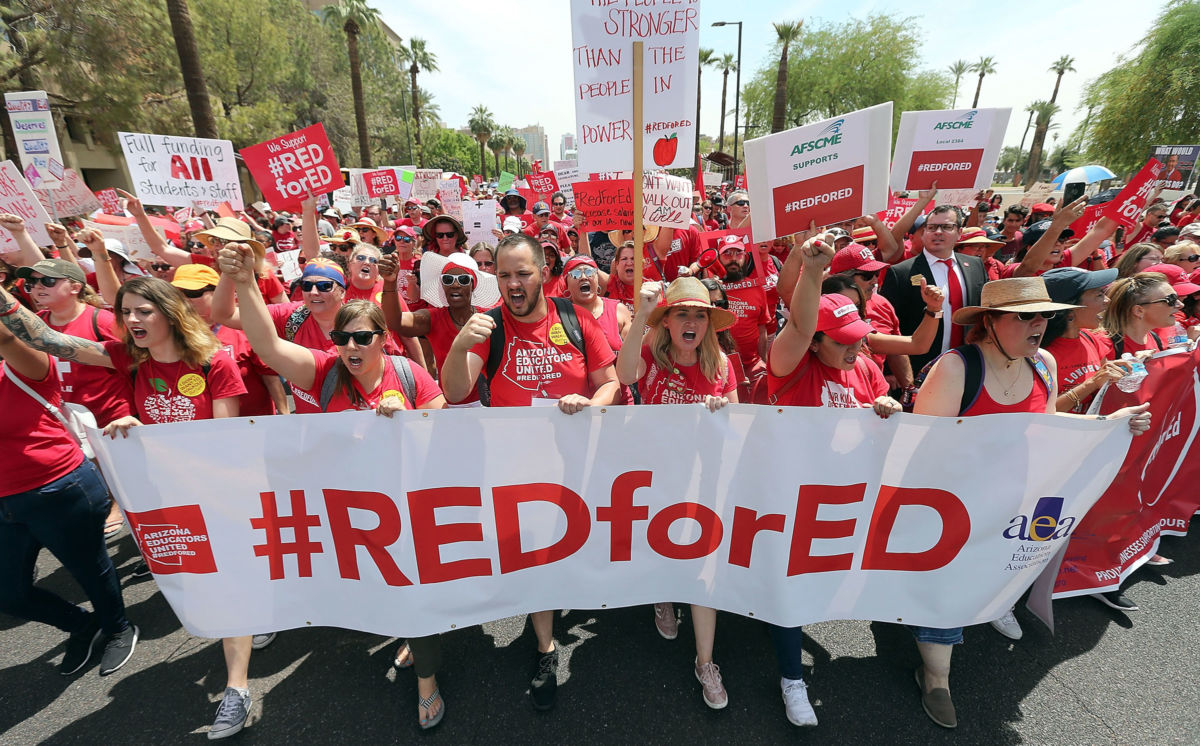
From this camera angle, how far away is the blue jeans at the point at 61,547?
2.60m

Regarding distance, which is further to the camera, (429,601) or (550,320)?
(550,320)

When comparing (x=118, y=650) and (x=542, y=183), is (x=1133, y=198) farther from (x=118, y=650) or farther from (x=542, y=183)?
(x=542, y=183)

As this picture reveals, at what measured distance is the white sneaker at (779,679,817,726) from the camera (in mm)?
2443

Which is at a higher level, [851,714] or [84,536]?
[84,536]

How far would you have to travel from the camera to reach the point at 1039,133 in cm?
5462

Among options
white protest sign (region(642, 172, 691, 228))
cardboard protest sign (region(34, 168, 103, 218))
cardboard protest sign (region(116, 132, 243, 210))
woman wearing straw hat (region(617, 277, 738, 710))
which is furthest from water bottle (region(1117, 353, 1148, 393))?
cardboard protest sign (region(34, 168, 103, 218))

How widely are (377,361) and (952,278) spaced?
157 inches

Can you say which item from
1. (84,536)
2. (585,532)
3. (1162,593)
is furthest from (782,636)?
(84,536)

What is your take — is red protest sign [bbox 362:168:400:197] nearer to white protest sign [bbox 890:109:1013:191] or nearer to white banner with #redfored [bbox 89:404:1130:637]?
white protest sign [bbox 890:109:1013:191]

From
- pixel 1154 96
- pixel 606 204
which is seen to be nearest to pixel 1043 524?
pixel 606 204

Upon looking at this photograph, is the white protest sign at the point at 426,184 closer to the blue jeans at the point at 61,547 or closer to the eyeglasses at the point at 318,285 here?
the eyeglasses at the point at 318,285

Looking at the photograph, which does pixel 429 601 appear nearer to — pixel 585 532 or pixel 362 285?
pixel 585 532

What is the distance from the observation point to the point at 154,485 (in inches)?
90.7

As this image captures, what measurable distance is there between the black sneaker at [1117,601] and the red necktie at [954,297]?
1.73 metres
